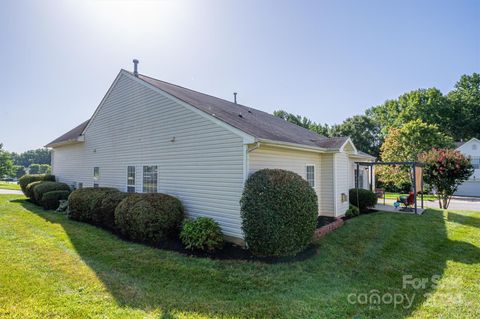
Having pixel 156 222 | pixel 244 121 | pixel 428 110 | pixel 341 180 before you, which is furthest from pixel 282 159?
pixel 428 110

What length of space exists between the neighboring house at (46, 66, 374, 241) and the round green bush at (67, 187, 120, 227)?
1.31m

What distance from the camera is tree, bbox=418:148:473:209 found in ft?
40.9

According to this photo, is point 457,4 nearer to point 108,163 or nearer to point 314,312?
point 314,312

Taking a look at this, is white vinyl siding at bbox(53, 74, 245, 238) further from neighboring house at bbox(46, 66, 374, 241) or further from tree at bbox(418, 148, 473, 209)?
tree at bbox(418, 148, 473, 209)

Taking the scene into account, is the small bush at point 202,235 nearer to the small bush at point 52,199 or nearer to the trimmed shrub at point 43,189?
the small bush at point 52,199

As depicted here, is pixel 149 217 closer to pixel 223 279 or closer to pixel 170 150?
pixel 170 150

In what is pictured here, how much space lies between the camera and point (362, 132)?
130ft

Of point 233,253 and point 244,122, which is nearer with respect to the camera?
point 233,253

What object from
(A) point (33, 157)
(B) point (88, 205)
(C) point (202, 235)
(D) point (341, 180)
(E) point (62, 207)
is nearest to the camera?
(C) point (202, 235)

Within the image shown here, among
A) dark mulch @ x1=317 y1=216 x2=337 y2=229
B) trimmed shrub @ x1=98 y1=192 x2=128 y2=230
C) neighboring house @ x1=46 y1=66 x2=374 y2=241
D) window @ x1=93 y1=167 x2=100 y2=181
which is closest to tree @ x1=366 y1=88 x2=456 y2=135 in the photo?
neighboring house @ x1=46 y1=66 x2=374 y2=241

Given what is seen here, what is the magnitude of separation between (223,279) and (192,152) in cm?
443

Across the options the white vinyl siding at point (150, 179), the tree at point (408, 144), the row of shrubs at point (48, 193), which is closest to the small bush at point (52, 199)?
the row of shrubs at point (48, 193)

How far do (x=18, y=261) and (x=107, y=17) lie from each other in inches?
313

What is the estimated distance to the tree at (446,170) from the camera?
12453 millimetres
